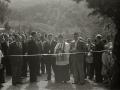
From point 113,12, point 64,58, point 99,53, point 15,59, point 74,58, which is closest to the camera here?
point 113,12

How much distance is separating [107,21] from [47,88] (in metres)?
3.63

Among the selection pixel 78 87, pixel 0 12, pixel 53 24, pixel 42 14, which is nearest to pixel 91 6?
pixel 78 87

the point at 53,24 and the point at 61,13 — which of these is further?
the point at 61,13

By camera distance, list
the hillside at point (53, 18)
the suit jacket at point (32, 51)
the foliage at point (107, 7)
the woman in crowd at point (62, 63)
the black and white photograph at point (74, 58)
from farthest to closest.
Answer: the hillside at point (53, 18)
the suit jacket at point (32, 51)
the woman in crowd at point (62, 63)
the black and white photograph at point (74, 58)
the foliage at point (107, 7)

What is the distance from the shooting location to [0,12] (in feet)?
97.1

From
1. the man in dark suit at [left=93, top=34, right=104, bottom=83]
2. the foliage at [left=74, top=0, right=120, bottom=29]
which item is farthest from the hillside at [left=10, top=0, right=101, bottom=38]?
the foliage at [left=74, top=0, right=120, bottom=29]

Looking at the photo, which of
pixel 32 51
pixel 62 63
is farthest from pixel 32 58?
pixel 62 63

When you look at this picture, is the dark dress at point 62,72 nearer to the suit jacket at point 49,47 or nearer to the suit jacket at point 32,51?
the suit jacket at point 32,51

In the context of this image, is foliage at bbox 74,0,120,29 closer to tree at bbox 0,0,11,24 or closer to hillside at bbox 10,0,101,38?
tree at bbox 0,0,11,24

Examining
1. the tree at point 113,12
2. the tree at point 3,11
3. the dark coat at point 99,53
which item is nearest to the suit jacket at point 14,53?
the dark coat at point 99,53

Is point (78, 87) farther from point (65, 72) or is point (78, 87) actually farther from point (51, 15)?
point (51, 15)

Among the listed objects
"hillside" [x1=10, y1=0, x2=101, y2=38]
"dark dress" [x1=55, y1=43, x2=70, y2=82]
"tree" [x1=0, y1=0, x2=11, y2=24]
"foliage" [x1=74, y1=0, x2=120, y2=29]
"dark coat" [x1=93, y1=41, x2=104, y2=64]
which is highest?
"hillside" [x1=10, y1=0, x2=101, y2=38]

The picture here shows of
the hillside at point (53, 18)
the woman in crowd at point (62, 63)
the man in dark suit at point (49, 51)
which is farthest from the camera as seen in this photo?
the hillside at point (53, 18)

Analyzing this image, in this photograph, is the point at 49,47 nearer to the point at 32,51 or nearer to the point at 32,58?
the point at 32,51
